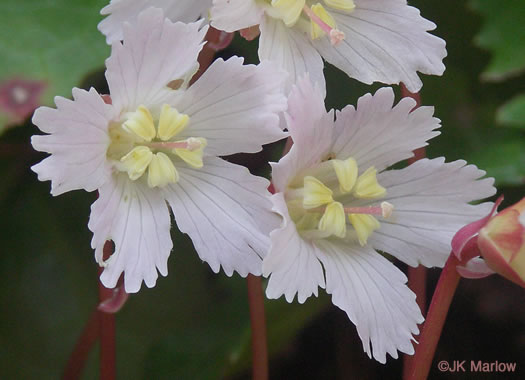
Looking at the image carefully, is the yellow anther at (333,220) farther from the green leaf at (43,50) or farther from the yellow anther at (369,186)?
the green leaf at (43,50)

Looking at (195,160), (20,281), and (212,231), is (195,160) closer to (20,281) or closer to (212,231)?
(212,231)

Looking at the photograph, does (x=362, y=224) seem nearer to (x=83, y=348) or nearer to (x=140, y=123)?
(x=140, y=123)

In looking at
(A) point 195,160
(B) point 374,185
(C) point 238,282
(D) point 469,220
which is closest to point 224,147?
(A) point 195,160

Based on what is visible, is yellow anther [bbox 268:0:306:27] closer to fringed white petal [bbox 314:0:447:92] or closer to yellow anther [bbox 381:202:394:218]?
fringed white petal [bbox 314:0:447:92]

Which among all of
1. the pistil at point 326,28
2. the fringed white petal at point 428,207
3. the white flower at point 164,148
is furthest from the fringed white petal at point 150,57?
the fringed white petal at point 428,207

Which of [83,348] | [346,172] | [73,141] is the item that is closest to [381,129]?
[346,172]
